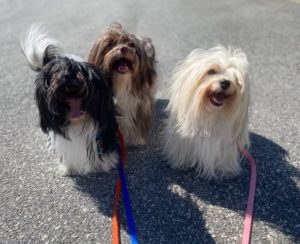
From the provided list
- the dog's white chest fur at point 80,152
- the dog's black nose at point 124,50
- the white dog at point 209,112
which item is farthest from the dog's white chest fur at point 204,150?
the dog's black nose at point 124,50

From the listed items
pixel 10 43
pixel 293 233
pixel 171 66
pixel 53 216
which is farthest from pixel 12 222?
pixel 10 43

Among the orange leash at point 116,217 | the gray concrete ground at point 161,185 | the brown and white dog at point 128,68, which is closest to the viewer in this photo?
the orange leash at point 116,217

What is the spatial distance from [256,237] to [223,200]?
48 centimetres

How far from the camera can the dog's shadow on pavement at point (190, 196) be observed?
125 inches

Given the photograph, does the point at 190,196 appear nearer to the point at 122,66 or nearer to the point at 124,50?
the point at 122,66

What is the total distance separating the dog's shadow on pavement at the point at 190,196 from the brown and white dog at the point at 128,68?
0.51 metres

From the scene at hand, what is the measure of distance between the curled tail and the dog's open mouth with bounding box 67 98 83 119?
15.7 inches

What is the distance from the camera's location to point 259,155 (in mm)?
4051

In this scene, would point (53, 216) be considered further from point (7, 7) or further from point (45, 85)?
point (7, 7)

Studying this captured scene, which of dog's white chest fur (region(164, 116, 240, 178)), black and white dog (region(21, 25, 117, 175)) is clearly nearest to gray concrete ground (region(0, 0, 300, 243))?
dog's white chest fur (region(164, 116, 240, 178))

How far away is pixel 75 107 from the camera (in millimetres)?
3102

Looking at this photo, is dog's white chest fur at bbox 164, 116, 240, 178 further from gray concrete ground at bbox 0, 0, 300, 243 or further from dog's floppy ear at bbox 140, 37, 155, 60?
dog's floppy ear at bbox 140, 37, 155, 60

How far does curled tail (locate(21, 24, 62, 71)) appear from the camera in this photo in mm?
3283

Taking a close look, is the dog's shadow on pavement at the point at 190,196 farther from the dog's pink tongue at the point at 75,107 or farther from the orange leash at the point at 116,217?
the dog's pink tongue at the point at 75,107
